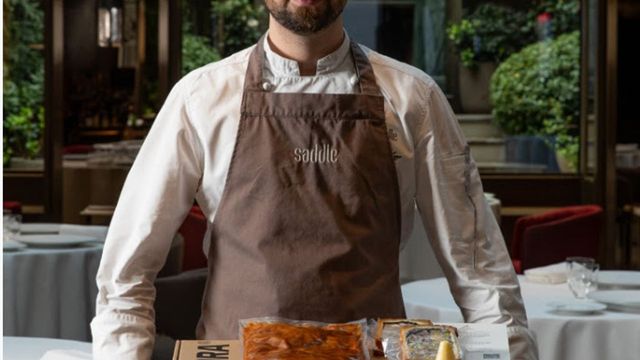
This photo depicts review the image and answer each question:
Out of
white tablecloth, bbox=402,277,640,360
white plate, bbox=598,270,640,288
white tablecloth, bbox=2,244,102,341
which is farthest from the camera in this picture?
white tablecloth, bbox=2,244,102,341

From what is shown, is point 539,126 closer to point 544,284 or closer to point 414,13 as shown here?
point 414,13

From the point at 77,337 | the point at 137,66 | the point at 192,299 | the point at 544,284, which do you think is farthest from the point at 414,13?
the point at 192,299

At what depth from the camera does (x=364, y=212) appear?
201 cm

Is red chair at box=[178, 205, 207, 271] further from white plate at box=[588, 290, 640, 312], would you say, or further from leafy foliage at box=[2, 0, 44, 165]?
white plate at box=[588, 290, 640, 312]

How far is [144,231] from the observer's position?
1993mm

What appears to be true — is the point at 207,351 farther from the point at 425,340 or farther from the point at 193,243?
the point at 193,243

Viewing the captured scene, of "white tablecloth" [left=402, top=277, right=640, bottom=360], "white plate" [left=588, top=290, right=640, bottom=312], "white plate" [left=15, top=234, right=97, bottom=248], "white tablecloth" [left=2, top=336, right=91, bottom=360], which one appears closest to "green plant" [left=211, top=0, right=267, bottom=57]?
"white plate" [left=15, top=234, right=97, bottom=248]

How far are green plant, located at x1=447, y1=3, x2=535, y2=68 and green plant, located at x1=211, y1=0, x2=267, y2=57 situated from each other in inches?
52.5

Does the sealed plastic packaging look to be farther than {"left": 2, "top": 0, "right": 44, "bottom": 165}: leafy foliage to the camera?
No

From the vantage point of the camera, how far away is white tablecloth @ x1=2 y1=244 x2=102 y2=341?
5.74 m

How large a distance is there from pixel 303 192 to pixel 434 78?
6543 millimetres

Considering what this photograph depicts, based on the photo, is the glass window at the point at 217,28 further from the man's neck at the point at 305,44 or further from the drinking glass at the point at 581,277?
the man's neck at the point at 305,44

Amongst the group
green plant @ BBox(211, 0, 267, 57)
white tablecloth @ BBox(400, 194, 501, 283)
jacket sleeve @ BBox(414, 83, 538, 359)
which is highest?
green plant @ BBox(211, 0, 267, 57)

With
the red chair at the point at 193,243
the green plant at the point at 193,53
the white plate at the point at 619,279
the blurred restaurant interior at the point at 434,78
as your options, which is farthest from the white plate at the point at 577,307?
the green plant at the point at 193,53
